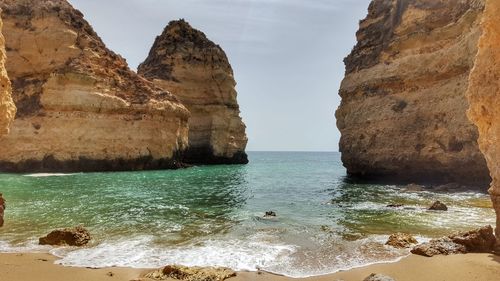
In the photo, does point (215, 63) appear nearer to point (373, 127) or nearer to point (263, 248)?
point (373, 127)

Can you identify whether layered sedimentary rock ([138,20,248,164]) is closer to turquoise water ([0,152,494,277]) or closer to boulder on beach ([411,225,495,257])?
turquoise water ([0,152,494,277])

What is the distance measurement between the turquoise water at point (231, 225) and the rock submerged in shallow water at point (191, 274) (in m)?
0.67

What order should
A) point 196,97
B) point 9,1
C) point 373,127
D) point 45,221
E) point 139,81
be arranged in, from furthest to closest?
point 196,97, point 139,81, point 9,1, point 373,127, point 45,221

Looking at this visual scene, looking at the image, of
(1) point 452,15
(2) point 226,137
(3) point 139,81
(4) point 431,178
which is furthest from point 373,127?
(2) point 226,137

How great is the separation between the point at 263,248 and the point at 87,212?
842cm

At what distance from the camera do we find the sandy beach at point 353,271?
6.63 meters

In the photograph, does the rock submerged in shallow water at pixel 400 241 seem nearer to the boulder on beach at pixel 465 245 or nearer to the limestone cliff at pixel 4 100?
the boulder on beach at pixel 465 245

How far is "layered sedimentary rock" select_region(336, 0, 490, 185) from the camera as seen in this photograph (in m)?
23.1

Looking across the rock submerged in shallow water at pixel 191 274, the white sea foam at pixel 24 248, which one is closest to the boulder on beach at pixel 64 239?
the white sea foam at pixel 24 248

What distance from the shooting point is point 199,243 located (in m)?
9.66

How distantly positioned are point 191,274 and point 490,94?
306 inches

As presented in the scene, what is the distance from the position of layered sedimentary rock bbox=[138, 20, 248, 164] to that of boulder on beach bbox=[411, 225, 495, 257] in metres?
52.8

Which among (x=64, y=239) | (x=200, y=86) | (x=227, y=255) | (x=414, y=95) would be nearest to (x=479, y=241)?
(x=227, y=255)

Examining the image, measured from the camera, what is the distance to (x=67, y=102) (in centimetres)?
3556
